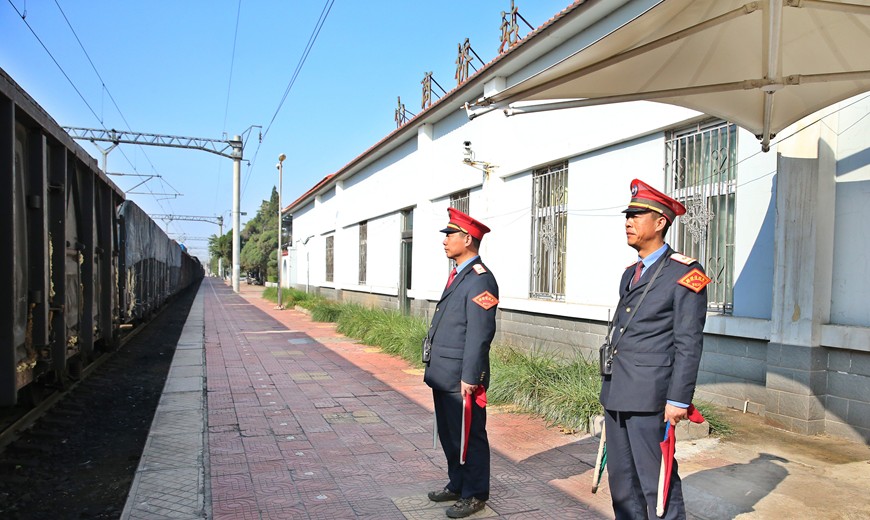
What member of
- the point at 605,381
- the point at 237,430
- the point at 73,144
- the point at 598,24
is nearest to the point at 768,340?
the point at 605,381

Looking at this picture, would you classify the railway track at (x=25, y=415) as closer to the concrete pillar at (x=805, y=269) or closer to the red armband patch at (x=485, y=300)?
the red armband patch at (x=485, y=300)

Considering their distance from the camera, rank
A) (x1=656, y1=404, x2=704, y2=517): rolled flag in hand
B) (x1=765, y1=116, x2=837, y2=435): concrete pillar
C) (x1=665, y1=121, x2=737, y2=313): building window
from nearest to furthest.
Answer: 1. (x1=656, y1=404, x2=704, y2=517): rolled flag in hand
2. (x1=765, y1=116, x2=837, y2=435): concrete pillar
3. (x1=665, y1=121, x2=737, y2=313): building window

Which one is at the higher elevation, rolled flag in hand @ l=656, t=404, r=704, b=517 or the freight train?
the freight train

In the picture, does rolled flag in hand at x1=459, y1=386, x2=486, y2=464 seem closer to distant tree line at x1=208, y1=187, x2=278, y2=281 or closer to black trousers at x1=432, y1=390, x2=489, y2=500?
black trousers at x1=432, y1=390, x2=489, y2=500

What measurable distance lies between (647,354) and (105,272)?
741cm

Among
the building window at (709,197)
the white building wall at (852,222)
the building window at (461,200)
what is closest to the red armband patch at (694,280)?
the white building wall at (852,222)

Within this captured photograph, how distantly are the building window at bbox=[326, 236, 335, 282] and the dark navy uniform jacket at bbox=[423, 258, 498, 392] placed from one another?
20044 mm

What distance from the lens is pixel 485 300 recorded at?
3.73m

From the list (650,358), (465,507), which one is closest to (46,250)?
(465,507)

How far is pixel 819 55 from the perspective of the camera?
14.3 feet

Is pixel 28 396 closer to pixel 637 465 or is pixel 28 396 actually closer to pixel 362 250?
pixel 637 465

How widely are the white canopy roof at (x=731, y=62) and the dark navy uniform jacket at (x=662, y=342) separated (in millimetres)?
1875

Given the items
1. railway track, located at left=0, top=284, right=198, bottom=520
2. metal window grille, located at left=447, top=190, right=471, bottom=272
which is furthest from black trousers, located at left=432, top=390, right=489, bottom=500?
metal window grille, located at left=447, top=190, right=471, bottom=272

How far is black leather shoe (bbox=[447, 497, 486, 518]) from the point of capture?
377 cm
